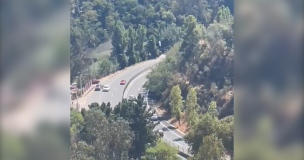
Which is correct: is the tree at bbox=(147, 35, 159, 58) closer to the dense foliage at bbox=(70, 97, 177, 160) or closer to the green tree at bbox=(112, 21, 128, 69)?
the green tree at bbox=(112, 21, 128, 69)

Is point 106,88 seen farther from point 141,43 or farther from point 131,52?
point 141,43

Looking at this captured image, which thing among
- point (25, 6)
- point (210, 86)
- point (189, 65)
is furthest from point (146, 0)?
point (25, 6)

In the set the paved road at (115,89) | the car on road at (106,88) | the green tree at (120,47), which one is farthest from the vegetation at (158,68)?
the car on road at (106,88)

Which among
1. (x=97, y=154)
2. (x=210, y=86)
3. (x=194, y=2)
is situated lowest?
(x=97, y=154)

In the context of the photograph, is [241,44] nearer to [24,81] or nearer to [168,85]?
[24,81]

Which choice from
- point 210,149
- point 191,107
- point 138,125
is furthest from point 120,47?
point 210,149

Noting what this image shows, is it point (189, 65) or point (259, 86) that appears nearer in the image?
point (259, 86)
